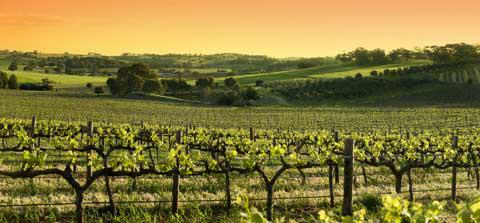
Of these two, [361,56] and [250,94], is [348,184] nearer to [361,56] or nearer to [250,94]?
[250,94]

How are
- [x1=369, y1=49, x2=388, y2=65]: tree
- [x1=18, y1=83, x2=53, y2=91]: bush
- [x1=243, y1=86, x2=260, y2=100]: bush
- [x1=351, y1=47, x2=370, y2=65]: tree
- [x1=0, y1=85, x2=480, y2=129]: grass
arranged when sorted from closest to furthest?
[x1=0, y1=85, x2=480, y2=129]: grass < [x1=243, y1=86, x2=260, y2=100]: bush < [x1=18, y1=83, x2=53, y2=91]: bush < [x1=369, y1=49, x2=388, y2=65]: tree < [x1=351, y1=47, x2=370, y2=65]: tree

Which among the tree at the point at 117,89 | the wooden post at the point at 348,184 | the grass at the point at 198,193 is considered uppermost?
the tree at the point at 117,89

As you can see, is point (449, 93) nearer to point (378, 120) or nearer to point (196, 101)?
point (378, 120)

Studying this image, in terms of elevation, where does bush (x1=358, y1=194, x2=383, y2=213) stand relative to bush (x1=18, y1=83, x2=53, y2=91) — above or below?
below

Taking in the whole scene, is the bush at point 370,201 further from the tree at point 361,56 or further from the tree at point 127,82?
the tree at point 361,56

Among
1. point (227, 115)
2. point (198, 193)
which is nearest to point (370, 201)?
point (198, 193)

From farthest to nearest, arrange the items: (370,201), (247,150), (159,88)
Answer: (159,88) → (247,150) → (370,201)

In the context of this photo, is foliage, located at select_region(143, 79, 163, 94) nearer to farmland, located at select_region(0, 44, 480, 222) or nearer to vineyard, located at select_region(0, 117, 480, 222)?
farmland, located at select_region(0, 44, 480, 222)

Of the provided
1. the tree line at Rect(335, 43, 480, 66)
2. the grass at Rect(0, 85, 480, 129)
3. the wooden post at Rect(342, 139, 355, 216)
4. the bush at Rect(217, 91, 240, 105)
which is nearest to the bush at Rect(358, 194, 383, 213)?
the wooden post at Rect(342, 139, 355, 216)

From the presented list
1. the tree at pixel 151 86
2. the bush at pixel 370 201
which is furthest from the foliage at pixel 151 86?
the bush at pixel 370 201

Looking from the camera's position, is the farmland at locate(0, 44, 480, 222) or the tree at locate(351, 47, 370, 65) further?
the tree at locate(351, 47, 370, 65)

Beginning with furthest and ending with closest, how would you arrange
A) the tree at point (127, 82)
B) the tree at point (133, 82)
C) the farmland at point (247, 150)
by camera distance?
the tree at point (133, 82) → the tree at point (127, 82) → the farmland at point (247, 150)

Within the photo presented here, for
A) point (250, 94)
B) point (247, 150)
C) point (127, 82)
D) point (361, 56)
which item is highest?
point (361, 56)

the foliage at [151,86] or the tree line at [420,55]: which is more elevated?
the tree line at [420,55]
